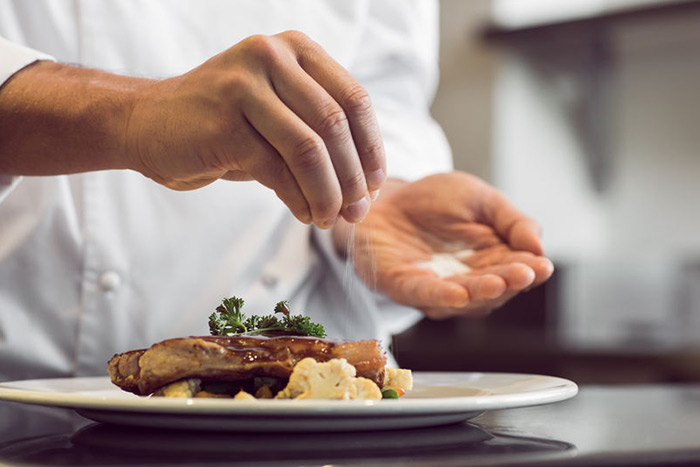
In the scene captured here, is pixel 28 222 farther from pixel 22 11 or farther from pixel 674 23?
pixel 674 23

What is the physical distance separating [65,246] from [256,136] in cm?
57

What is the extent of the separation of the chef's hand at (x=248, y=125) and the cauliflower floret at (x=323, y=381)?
0.14m

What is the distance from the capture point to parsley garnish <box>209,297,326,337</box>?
77 centimetres

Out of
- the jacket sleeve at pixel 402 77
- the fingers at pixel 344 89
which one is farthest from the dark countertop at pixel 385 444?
the jacket sleeve at pixel 402 77

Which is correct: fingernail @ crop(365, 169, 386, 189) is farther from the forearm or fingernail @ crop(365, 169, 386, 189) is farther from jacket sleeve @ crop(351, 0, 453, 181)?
jacket sleeve @ crop(351, 0, 453, 181)

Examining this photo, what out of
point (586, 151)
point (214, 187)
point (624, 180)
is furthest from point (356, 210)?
point (586, 151)

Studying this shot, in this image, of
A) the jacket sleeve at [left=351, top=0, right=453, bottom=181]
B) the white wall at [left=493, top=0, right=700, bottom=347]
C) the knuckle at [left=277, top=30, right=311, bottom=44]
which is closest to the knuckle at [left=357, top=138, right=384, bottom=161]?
the knuckle at [left=277, top=30, right=311, bottom=44]

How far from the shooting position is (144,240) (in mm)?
1204

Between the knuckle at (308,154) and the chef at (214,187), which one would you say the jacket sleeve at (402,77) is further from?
the knuckle at (308,154)

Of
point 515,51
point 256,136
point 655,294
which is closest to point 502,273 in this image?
point 256,136

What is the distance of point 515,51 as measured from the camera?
5.02 meters

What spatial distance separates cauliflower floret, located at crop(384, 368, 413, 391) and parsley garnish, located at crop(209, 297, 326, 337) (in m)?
0.07

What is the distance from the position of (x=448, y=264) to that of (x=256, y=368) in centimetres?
52

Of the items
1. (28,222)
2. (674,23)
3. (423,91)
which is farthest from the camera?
(674,23)
